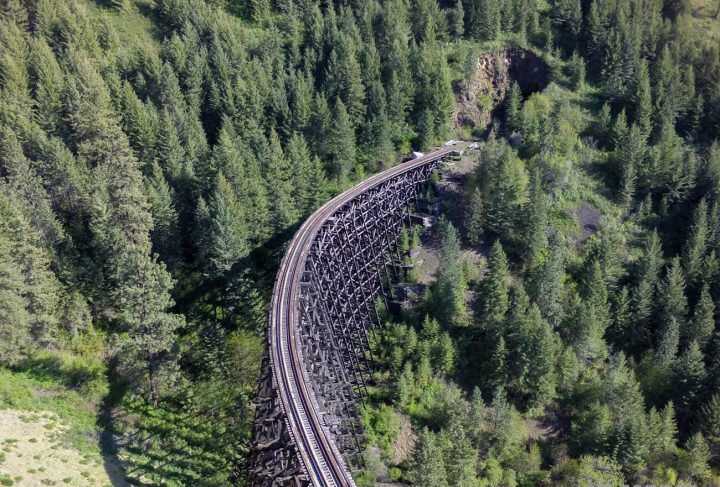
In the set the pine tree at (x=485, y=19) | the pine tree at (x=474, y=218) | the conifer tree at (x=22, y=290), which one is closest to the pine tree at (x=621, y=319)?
the pine tree at (x=474, y=218)

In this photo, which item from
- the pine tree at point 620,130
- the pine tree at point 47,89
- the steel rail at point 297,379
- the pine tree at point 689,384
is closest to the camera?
the steel rail at point 297,379

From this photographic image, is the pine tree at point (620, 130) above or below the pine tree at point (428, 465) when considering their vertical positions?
above

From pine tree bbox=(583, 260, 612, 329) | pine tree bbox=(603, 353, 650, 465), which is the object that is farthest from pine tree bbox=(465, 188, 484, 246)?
pine tree bbox=(603, 353, 650, 465)

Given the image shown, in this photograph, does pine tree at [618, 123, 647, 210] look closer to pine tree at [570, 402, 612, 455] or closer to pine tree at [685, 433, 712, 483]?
pine tree at [570, 402, 612, 455]

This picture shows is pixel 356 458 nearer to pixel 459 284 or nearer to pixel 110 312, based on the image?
pixel 459 284

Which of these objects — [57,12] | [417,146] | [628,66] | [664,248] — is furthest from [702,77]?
[57,12]

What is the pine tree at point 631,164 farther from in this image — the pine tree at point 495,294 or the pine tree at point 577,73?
the pine tree at point 495,294

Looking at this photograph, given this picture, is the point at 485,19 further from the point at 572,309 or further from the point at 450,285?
the point at 572,309
